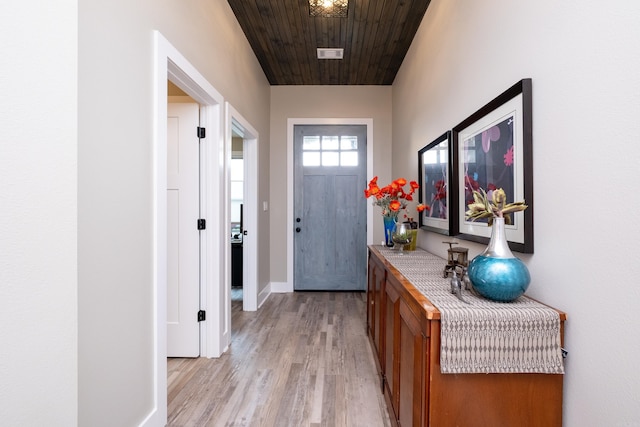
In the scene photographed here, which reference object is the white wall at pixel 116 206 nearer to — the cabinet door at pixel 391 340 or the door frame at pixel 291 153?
the cabinet door at pixel 391 340

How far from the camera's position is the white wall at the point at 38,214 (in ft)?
2.67

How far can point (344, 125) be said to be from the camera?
4488 millimetres

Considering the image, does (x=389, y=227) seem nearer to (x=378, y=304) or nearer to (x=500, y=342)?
(x=378, y=304)

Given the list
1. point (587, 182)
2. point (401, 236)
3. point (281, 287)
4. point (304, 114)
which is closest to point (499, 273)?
point (587, 182)

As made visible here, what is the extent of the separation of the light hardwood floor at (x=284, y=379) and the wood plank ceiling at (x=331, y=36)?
2851 millimetres

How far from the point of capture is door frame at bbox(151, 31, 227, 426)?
5.33 ft

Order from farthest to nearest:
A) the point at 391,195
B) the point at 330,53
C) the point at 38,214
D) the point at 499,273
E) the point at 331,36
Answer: the point at 330,53 → the point at 331,36 → the point at 391,195 → the point at 499,273 → the point at 38,214

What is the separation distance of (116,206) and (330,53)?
2927mm

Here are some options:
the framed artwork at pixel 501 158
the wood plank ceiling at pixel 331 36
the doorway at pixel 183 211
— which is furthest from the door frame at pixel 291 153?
the framed artwork at pixel 501 158

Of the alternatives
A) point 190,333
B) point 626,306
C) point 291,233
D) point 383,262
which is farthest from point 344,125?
point 626,306

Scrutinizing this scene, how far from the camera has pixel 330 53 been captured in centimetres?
351

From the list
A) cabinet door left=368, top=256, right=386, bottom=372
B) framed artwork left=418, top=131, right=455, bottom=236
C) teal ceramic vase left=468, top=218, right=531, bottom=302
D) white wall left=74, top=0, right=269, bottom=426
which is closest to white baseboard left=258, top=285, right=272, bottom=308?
cabinet door left=368, top=256, right=386, bottom=372

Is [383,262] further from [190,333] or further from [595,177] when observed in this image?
[190,333]

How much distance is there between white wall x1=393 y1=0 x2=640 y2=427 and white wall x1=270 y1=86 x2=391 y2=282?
302cm
